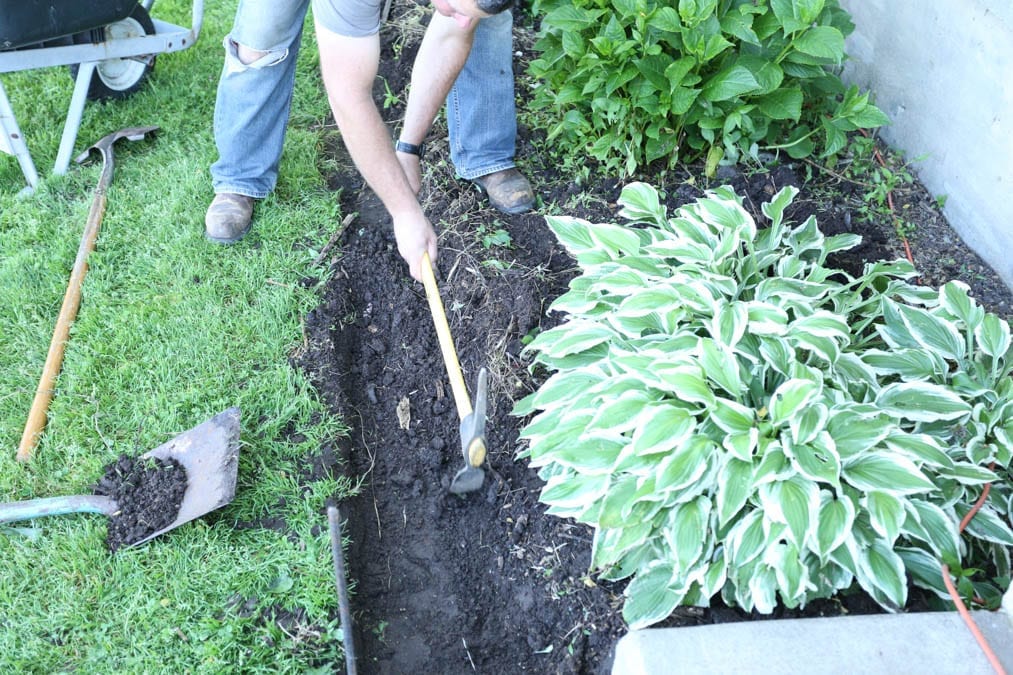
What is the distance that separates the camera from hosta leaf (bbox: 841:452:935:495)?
1.72m

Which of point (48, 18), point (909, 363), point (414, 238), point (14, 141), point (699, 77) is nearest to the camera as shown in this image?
point (909, 363)

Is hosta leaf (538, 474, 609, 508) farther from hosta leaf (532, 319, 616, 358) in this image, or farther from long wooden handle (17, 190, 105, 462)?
long wooden handle (17, 190, 105, 462)

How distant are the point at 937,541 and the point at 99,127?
3.89 m

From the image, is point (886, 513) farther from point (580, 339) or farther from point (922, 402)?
point (580, 339)

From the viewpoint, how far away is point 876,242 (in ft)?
9.29

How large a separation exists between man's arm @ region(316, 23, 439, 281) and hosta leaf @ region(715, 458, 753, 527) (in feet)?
3.93

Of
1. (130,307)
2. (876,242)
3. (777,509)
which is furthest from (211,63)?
(777,509)

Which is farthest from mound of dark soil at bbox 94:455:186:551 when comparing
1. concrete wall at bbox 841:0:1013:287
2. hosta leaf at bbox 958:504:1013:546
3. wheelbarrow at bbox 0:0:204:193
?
concrete wall at bbox 841:0:1013:287

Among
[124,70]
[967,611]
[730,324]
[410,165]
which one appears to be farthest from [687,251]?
[124,70]

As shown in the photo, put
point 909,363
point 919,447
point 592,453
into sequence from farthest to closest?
1. point 909,363
2. point 592,453
3. point 919,447

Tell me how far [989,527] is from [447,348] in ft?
4.83

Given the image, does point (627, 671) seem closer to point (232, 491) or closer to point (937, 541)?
point (937, 541)

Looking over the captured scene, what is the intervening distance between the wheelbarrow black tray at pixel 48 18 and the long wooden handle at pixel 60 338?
0.65 meters

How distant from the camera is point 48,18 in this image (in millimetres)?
3205
